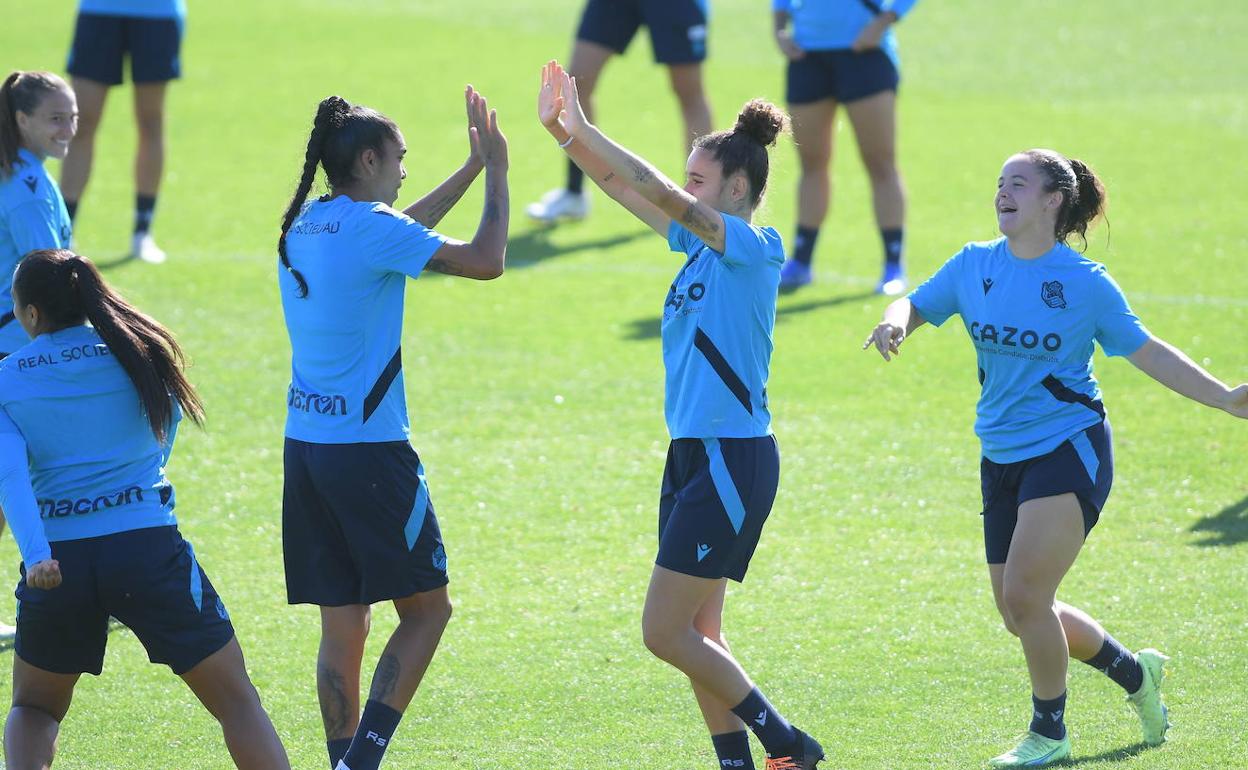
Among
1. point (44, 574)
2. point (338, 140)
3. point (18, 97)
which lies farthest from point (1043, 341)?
point (18, 97)

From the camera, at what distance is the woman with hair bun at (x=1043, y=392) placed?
181 inches

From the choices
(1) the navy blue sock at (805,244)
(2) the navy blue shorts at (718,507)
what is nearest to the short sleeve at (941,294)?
(2) the navy blue shorts at (718,507)

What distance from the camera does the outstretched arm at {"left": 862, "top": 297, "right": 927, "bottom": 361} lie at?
4582mm

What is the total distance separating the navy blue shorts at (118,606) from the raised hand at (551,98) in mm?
1550

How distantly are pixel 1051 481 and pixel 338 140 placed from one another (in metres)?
2.31

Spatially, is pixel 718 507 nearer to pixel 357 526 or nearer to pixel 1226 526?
pixel 357 526

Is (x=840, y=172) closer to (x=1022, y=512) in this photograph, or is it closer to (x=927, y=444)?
(x=927, y=444)

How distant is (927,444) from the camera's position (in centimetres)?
773

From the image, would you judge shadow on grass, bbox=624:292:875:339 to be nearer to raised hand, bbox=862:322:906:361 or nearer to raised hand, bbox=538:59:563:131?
raised hand, bbox=862:322:906:361

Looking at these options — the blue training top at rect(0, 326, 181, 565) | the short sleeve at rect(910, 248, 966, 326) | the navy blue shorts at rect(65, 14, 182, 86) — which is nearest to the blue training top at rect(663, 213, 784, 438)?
the short sleeve at rect(910, 248, 966, 326)

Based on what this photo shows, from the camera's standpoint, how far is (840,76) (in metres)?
9.75

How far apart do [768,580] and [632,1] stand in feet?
19.7

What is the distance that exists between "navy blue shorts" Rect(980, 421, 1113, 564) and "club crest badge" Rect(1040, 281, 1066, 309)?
39 cm

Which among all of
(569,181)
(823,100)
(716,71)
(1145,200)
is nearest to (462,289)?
(569,181)
